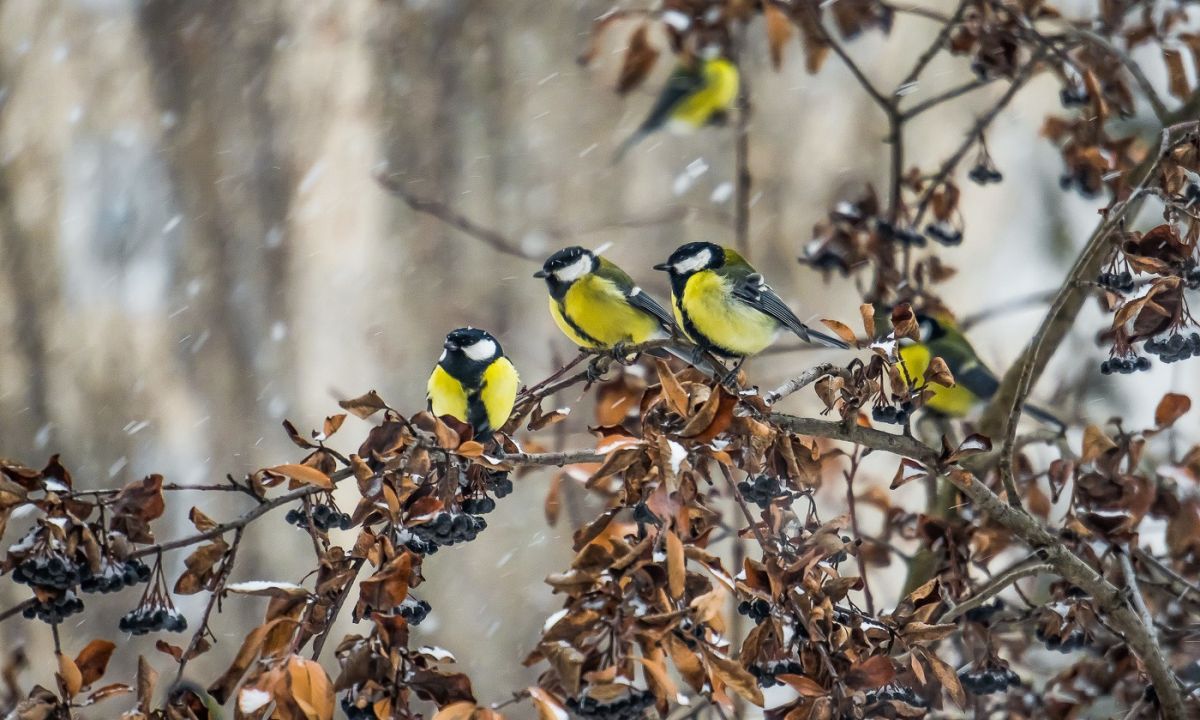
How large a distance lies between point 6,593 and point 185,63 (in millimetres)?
1953

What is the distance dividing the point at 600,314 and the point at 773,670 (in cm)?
95

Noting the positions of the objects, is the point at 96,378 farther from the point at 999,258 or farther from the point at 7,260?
the point at 999,258

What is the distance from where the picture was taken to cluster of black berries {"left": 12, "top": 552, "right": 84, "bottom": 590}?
2.93 feet

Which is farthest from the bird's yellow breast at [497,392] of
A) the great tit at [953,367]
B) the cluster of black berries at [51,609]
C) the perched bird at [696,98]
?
the perched bird at [696,98]

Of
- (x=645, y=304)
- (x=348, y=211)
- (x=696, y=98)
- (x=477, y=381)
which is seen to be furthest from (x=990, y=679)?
(x=348, y=211)

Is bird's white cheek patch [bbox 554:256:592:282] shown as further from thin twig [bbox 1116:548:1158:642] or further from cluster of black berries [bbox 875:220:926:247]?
thin twig [bbox 1116:548:1158:642]

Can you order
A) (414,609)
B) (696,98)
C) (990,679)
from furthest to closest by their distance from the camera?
(696,98) → (990,679) → (414,609)

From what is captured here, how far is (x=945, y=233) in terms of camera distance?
1.84 meters

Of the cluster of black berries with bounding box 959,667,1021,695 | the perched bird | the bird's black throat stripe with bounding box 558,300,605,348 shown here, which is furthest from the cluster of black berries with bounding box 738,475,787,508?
the perched bird

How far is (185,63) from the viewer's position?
13.2ft

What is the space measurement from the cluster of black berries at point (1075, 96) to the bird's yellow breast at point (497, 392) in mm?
948

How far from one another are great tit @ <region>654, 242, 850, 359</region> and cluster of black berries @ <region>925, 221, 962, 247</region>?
308 millimetres

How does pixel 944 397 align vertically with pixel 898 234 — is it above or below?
below

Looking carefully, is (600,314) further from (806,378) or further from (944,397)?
(944,397)
